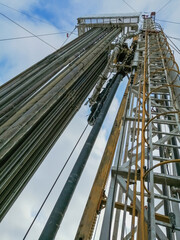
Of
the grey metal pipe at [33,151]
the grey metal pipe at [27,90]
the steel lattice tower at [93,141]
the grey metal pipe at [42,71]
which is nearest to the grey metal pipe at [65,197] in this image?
the steel lattice tower at [93,141]

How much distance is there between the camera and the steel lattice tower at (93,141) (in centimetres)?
207

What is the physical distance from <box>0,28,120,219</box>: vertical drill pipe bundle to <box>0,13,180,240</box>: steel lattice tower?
0.5 inches

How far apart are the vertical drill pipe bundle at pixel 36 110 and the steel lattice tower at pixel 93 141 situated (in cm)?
1

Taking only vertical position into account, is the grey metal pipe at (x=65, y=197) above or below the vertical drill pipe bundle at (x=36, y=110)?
below

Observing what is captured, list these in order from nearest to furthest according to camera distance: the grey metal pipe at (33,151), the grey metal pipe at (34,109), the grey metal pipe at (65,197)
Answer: the grey metal pipe at (65,197) < the grey metal pipe at (33,151) < the grey metal pipe at (34,109)

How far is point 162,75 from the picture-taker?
16.1ft

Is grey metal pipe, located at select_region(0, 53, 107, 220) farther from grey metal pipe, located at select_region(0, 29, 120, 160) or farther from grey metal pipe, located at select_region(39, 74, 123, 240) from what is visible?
grey metal pipe, located at select_region(39, 74, 123, 240)

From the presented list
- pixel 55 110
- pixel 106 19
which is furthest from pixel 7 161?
pixel 106 19

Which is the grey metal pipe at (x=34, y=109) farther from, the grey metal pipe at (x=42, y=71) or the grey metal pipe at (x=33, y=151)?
the grey metal pipe at (x=42, y=71)

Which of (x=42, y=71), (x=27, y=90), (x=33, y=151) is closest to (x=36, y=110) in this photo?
(x=33, y=151)

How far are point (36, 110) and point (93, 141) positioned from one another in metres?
1.30

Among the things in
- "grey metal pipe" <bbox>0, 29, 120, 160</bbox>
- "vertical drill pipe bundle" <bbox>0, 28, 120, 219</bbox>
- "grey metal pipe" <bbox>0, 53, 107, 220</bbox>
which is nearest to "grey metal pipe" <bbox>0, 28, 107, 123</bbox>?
"vertical drill pipe bundle" <bbox>0, 28, 120, 219</bbox>

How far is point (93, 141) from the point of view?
2.87 metres

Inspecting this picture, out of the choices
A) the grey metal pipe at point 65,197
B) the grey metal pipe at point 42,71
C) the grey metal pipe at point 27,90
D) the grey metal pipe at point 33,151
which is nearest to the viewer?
the grey metal pipe at point 65,197
